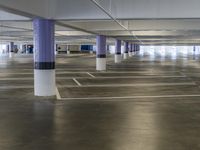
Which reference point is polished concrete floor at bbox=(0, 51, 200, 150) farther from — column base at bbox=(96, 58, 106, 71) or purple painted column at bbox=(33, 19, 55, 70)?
column base at bbox=(96, 58, 106, 71)

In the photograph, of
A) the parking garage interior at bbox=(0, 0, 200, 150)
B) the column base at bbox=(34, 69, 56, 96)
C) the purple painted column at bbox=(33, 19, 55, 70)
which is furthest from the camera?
the column base at bbox=(34, 69, 56, 96)

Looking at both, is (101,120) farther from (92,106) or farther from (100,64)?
(100,64)

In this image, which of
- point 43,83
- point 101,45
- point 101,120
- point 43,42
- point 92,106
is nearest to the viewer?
point 101,120

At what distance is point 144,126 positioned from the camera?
1030 cm

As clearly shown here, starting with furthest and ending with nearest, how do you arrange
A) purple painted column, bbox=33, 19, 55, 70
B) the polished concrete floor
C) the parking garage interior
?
purple painted column, bbox=33, 19, 55, 70, the parking garage interior, the polished concrete floor

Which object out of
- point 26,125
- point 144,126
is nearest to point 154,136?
point 144,126

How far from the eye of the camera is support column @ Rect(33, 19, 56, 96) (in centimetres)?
1602

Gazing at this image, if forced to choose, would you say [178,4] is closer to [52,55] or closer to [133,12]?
[133,12]

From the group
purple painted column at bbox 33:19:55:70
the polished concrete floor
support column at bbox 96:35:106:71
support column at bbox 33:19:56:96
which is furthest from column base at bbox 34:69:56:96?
support column at bbox 96:35:106:71

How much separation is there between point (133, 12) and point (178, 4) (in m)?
1.87

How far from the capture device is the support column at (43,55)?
1602 cm

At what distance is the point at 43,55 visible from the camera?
16078 millimetres

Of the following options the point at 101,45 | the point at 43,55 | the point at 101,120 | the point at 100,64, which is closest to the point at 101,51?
the point at 101,45

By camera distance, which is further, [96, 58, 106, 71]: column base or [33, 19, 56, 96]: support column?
[96, 58, 106, 71]: column base
